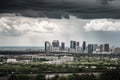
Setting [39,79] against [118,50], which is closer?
[39,79]

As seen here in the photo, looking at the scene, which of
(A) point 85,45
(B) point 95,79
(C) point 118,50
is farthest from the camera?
(A) point 85,45

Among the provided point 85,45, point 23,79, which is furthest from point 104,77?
point 85,45

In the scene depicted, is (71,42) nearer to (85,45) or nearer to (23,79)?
(85,45)

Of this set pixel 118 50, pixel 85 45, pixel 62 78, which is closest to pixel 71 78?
pixel 62 78

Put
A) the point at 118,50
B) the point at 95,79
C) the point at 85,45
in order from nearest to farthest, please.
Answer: the point at 95,79, the point at 118,50, the point at 85,45

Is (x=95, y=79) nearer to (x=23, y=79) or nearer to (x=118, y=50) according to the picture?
(x=23, y=79)

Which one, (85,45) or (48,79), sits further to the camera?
(85,45)

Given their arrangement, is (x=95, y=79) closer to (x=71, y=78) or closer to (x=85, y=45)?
(x=71, y=78)
